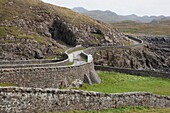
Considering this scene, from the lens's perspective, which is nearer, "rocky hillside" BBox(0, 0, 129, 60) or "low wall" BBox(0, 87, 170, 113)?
"low wall" BBox(0, 87, 170, 113)

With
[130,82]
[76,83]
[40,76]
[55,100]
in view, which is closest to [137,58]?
[130,82]

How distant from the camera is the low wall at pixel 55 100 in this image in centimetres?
1884

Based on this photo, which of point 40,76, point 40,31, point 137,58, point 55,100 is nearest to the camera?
point 55,100

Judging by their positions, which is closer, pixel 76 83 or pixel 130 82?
pixel 76 83

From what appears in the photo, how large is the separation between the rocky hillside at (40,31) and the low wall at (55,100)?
177 feet

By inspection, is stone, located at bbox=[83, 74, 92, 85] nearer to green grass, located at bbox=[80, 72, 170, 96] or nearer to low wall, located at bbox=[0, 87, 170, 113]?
green grass, located at bbox=[80, 72, 170, 96]

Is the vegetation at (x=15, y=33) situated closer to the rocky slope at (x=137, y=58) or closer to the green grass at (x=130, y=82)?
the rocky slope at (x=137, y=58)

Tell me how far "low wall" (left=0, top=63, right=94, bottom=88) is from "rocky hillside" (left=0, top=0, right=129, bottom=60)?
3505 cm

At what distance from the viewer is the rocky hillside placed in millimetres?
79562

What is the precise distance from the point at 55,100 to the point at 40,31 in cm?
8079

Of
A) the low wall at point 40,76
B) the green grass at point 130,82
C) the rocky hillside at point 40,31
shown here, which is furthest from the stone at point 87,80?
the rocky hillside at point 40,31

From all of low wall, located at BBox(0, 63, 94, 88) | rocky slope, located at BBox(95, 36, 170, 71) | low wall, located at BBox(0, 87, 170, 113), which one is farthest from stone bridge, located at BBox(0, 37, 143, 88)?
rocky slope, located at BBox(95, 36, 170, 71)

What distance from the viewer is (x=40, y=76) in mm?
36125

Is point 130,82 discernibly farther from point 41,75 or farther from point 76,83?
point 41,75
